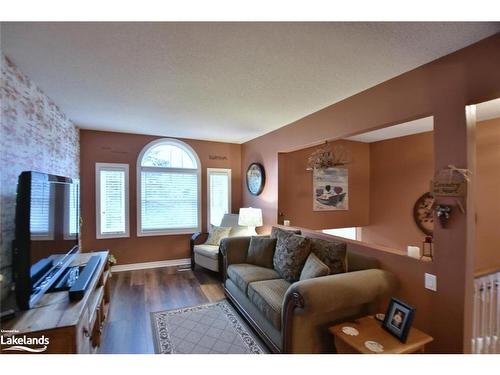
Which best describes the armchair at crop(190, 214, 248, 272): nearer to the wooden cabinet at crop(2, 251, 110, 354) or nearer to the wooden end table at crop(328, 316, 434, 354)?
the wooden cabinet at crop(2, 251, 110, 354)

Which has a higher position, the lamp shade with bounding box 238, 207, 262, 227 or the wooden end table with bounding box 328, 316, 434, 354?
the lamp shade with bounding box 238, 207, 262, 227

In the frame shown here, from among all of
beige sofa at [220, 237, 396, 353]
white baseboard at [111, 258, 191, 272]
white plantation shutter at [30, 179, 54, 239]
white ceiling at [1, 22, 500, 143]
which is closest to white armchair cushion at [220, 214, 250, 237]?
white baseboard at [111, 258, 191, 272]

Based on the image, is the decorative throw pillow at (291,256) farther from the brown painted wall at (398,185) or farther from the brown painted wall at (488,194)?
the brown painted wall at (398,185)

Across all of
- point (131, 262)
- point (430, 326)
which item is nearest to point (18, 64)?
point (131, 262)

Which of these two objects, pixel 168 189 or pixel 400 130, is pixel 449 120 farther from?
pixel 168 189

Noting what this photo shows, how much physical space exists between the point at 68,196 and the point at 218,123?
2.03 m

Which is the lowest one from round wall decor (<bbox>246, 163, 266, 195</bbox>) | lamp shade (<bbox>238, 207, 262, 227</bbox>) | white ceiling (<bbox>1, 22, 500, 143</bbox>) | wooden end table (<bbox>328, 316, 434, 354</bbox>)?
wooden end table (<bbox>328, 316, 434, 354</bbox>)

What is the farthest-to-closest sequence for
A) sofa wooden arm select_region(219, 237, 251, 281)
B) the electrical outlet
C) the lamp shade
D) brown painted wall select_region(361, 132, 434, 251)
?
the lamp shade → brown painted wall select_region(361, 132, 434, 251) → sofa wooden arm select_region(219, 237, 251, 281) → the electrical outlet

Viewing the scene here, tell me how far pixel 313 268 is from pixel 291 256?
358 mm

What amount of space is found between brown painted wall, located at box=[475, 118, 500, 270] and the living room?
0.01 m

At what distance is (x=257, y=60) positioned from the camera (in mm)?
1646

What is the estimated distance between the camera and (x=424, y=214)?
349 centimetres

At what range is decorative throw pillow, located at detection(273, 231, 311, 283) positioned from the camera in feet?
7.40

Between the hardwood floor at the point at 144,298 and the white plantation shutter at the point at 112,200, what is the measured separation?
30.1 inches
